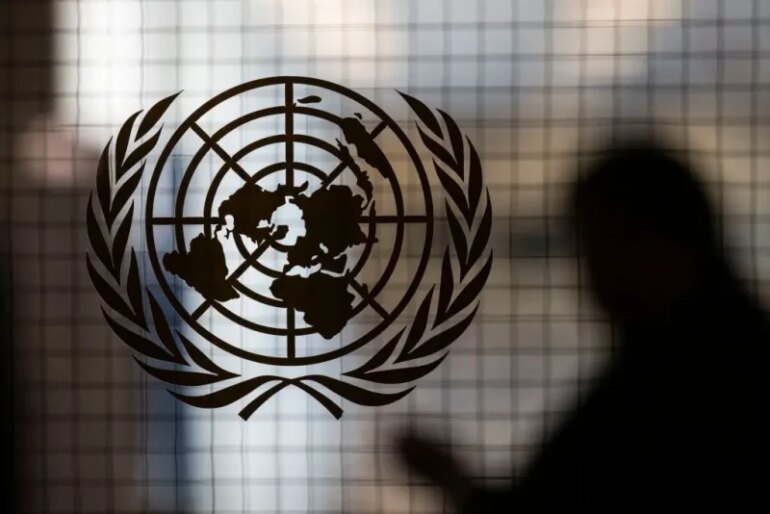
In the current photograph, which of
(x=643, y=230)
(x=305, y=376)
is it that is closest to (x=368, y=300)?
(x=305, y=376)

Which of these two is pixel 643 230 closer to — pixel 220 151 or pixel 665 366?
pixel 665 366

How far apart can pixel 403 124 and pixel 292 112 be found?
0.08 metres

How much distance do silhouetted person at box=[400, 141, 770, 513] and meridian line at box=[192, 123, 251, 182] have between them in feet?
0.84

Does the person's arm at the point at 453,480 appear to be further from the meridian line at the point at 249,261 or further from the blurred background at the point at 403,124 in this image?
the meridian line at the point at 249,261

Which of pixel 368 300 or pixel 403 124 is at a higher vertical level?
pixel 403 124

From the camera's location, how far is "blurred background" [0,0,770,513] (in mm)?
559

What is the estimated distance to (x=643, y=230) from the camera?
56 cm

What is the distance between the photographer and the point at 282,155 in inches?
22.0

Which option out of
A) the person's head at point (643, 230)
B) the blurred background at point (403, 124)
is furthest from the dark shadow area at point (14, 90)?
the person's head at point (643, 230)

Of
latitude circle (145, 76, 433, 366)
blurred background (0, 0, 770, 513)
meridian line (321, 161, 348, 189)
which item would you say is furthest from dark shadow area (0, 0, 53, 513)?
meridian line (321, 161, 348, 189)

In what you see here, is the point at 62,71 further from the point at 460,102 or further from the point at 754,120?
the point at 754,120

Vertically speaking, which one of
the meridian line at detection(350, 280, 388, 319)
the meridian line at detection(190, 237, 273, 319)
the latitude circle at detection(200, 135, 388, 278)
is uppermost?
the latitude circle at detection(200, 135, 388, 278)

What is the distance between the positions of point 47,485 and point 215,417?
0.15 m

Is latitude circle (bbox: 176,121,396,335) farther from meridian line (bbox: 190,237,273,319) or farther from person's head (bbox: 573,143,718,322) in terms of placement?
person's head (bbox: 573,143,718,322)
